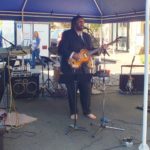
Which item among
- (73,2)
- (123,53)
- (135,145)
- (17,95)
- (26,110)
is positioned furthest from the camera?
(123,53)

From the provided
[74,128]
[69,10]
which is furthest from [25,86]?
[74,128]

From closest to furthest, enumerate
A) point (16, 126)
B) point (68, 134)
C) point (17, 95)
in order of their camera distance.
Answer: point (68, 134) → point (16, 126) → point (17, 95)

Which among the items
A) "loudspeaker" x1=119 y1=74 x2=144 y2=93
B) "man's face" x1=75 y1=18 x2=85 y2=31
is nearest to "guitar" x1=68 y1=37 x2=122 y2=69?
"man's face" x1=75 y1=18 x2=85 y2=31

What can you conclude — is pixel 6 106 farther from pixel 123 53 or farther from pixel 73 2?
pixel 123 53

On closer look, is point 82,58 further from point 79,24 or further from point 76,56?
point 79,24

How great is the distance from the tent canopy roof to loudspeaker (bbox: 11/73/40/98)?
1672 mm

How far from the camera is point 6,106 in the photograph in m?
8.22

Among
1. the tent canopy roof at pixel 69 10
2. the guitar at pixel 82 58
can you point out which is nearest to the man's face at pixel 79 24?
the guitar at pixel 82 58

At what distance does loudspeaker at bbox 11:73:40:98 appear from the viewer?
9.14 metres

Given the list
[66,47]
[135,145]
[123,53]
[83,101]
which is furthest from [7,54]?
[123,53]

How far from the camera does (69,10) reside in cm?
1027

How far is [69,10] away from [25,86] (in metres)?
2.46

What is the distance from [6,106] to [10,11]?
2727 millimetres

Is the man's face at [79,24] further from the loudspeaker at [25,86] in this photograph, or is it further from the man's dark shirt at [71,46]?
the loudspeaker at [25,86]
